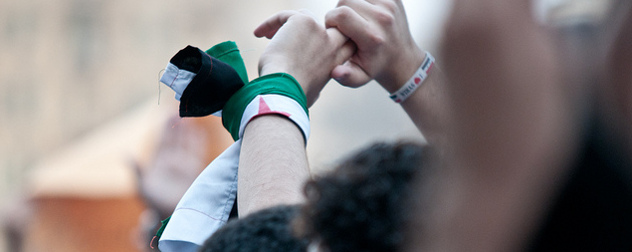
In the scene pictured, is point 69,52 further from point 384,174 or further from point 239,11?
point 384,174

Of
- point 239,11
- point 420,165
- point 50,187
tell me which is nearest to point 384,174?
point 420,165

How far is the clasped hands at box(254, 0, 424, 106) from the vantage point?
0.97 meters

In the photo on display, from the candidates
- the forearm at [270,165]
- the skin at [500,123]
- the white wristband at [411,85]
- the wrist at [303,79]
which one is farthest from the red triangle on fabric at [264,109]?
the skin at [500,123]

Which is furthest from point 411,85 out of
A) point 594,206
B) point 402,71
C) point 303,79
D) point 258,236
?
point 594,206

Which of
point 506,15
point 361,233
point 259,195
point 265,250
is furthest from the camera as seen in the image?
point 259,195

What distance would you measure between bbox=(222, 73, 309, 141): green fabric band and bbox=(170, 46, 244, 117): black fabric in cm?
2

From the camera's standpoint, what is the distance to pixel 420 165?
0.45 meters

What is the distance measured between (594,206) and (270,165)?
422 mm

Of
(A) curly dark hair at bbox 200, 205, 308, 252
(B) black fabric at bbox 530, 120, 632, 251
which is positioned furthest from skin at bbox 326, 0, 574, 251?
(A) curly dark hair at bbox 200, 205, 308, 252

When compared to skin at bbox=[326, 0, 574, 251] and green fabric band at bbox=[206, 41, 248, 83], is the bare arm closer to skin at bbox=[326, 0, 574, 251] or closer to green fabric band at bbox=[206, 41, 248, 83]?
green fabric band at bbox=[206, 41, 248, 83]

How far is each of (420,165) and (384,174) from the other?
3 cm

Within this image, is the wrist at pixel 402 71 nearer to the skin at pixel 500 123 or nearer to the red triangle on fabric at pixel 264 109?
the red triangle on fabric at pixel 264 109

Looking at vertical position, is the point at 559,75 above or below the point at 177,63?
above

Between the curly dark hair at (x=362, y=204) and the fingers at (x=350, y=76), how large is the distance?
0.55 meters
